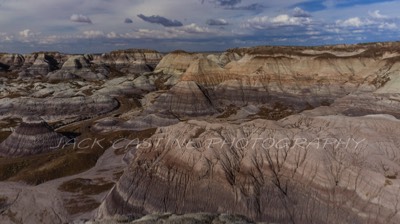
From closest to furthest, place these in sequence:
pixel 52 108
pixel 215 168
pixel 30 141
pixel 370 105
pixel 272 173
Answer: pixel 272 173, pixel 215 168, pixel 30 141, pixel 370 105, pixel 52 108

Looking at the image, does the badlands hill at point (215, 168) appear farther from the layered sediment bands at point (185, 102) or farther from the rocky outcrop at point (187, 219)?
the layered sediment bands at point (185, 102)

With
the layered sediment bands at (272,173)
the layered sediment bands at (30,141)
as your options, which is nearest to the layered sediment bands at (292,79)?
the layered sediment bands at (30,141)

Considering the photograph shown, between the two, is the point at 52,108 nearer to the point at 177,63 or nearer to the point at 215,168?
the point at 215,168

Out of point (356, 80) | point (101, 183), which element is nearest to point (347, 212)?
point (101, 183)

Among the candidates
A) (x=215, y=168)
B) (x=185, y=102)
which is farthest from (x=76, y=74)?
(x=215, y=168)

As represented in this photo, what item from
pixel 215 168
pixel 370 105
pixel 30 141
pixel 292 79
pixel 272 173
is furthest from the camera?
pixel 292 79

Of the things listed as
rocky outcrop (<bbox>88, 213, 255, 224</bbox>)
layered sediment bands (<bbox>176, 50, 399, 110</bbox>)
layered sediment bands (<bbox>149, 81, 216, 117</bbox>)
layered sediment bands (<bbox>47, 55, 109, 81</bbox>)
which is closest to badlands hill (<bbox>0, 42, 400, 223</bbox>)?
rocky outcrop (<bbox>88, 213, 255, 224</bbox>)
